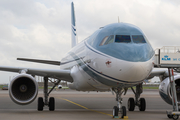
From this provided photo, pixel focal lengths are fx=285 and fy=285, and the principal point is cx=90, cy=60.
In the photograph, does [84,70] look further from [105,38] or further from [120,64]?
[120,64]

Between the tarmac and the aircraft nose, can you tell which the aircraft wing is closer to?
the tarmac

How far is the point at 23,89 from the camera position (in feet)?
41.3

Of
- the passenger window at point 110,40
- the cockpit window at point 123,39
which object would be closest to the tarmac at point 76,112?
the passenger window at point 110,40

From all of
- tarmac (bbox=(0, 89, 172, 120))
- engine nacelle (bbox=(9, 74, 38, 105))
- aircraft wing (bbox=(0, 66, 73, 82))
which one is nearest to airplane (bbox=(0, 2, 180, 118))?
engine nacelle (bbox=(9, 74, 38, 105))

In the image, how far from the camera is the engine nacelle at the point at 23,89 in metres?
12.1

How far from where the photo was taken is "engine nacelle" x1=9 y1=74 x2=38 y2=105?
12133mm

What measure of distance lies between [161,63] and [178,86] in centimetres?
275

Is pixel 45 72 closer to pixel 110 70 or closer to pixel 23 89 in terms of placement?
pixel 23 89

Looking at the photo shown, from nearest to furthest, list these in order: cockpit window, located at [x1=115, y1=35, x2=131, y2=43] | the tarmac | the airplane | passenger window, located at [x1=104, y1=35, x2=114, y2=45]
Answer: the airplane, cockpit window, located at [x1=115, y1=35, x2=131, y2=43], passenger window, located at [x1=104, y1=35, x2=114, y2=45], the tarmac

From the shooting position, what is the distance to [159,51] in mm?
11148

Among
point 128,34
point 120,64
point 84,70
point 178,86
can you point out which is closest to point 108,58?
point 120,64

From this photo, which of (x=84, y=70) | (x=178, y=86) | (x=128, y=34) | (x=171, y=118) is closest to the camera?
(x=128, y=34)

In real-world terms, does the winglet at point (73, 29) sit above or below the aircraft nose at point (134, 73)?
above

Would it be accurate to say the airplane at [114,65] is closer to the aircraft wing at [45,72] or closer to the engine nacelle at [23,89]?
the engine nacelle at [23,89]
